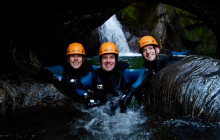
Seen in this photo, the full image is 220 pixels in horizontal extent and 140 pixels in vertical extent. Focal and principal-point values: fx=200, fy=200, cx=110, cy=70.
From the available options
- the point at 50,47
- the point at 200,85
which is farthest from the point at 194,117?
the point at 50,47

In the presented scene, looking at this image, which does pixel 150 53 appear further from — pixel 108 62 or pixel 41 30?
pixel 41 30

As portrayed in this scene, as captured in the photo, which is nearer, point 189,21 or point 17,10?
point 17,10

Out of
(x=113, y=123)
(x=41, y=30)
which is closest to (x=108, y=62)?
(x=113, y=123)

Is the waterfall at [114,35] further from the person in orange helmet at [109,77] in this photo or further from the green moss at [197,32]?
the person in orange helmet at [109,77]

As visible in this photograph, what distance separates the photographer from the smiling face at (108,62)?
14.4ft

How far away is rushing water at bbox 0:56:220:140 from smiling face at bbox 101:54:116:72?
2.59 ft

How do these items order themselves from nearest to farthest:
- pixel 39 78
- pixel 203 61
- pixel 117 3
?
pixel 203 61, pixel 39 78, pixel 117 3

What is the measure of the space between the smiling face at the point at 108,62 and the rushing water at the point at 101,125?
31.1 inches

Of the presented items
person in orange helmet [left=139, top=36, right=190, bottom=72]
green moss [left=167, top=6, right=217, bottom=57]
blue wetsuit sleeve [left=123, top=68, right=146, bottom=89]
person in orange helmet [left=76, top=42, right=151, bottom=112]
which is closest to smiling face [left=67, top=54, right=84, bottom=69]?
person in orange helmet [left=76, top=42, right=151, bottom=112]

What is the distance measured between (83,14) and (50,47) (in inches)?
79.1

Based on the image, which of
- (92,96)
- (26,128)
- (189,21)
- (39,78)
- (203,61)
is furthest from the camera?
(189,21)

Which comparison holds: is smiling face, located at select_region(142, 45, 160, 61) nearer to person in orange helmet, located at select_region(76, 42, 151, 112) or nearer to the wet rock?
person in orange helmet, located at select_region(76, 42, 151, 112)

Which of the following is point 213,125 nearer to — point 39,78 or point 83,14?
point 39,78

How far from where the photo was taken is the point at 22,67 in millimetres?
5762
